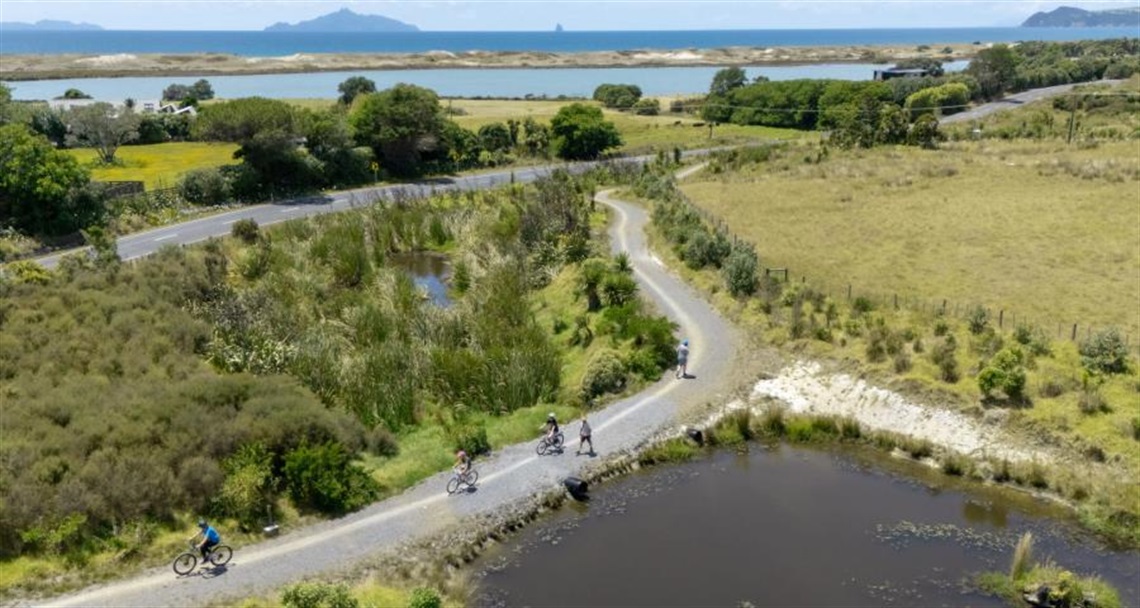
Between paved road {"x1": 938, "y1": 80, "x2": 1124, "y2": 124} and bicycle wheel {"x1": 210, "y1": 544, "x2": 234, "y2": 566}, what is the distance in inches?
4076

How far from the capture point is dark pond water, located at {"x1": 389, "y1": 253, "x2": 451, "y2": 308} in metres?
47.0

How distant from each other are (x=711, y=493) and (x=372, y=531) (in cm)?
1024

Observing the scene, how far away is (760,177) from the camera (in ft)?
235

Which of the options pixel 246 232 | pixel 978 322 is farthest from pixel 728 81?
pixel 978 322

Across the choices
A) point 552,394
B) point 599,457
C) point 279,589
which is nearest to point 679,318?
point 552,394

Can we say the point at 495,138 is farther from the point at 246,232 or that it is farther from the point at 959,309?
the point at 959,309

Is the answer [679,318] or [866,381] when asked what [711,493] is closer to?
[866,381]

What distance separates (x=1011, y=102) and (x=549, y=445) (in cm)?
11807

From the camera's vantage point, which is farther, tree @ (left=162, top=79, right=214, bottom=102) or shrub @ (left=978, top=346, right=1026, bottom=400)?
tree @ (left=162, top=79, right=214, bottom=102)

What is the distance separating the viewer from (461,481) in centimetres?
2494

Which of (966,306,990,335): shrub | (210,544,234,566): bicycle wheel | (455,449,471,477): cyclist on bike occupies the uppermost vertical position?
(966,306,990,335): shrub

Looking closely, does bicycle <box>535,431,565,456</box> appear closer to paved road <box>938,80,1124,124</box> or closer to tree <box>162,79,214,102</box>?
paved road <box>938,80,1124,124</box>

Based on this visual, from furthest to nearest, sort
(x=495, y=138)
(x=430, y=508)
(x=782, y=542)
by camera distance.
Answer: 1. (x=495, y=138)
2. (x=430, y=508)
3. (x=782, y=542)

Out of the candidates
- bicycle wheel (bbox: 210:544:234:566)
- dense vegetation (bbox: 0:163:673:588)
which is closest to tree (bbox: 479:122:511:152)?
dense vegetation (bbox: 0:163:673:588)
